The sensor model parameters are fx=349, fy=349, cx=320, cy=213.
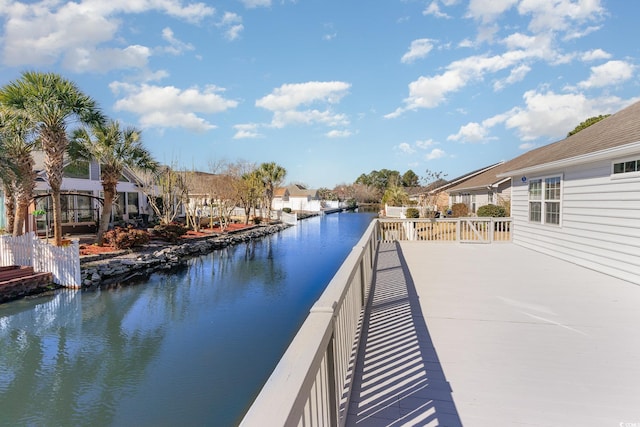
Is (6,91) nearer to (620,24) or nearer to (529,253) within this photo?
(529,253)

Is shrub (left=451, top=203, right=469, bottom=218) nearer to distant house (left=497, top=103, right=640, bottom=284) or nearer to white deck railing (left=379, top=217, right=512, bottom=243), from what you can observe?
white deck railing (left=379, top=217, right=512, bottom=243)

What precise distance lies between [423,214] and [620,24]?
42.5 feet

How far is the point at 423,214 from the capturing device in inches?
851

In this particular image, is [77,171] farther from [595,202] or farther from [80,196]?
[595,202]

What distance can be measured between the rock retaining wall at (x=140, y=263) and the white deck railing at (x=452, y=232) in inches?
311

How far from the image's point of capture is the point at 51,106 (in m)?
10.3

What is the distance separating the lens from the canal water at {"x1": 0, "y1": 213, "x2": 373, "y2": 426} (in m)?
4.17

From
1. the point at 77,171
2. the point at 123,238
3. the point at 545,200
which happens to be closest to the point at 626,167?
the point at 545,200

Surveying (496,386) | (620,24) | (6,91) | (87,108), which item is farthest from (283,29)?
(496,386)

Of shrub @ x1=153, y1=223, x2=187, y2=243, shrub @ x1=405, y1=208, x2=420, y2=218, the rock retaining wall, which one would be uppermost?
shrub @ x1=405, y1=208, x2=420, y2=218

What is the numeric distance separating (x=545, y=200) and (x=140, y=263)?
12.3 meters

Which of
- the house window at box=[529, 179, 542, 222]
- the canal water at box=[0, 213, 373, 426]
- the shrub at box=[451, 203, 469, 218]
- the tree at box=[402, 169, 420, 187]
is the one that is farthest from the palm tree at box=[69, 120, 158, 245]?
the tree at box=[402, 169, 420, 187]

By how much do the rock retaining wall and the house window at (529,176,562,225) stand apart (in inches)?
460

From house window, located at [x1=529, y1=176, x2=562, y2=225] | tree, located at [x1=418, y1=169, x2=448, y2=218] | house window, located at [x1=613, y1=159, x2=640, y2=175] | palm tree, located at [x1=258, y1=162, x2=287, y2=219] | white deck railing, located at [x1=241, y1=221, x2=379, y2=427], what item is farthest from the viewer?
palm tree, located at [x1=258, y1=162, x2=287, y2=219]
